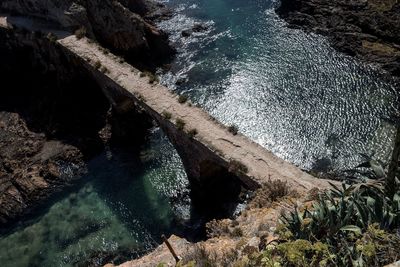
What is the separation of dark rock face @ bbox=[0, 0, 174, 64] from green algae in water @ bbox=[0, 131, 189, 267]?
13.6 m

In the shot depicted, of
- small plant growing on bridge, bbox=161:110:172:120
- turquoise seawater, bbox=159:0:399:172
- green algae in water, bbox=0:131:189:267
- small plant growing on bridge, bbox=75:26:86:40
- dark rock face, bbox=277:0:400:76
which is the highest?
dark rock face, bbox=277:0:400:76

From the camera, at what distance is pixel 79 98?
41.4 metres

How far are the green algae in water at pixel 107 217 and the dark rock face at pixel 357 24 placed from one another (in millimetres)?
19083

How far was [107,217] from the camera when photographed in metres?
31.6

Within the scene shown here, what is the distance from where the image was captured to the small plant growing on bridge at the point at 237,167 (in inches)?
1028

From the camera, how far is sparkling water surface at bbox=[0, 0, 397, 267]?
30.5 metres

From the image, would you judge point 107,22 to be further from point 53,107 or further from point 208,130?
point 208,130

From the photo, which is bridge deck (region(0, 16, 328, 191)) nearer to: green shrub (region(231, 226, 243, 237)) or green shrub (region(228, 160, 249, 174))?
green shrub (region(228, 160, 249, 174))

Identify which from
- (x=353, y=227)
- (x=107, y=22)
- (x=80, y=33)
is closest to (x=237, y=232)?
(x=353, y=227)

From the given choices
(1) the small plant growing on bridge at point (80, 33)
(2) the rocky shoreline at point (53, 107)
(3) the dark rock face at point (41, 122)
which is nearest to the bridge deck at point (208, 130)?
(1) the small plant growing on bridge at point (80, 33)

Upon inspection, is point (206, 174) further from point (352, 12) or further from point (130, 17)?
point (352, 12)

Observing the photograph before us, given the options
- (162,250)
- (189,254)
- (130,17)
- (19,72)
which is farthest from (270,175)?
(19,72)

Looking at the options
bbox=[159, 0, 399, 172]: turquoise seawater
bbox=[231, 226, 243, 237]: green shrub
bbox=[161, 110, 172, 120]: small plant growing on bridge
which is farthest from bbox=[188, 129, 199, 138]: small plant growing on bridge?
bbox=[231, 226, 243, 237]: green shrub

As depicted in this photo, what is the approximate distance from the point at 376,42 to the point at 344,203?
3236 centimetres
